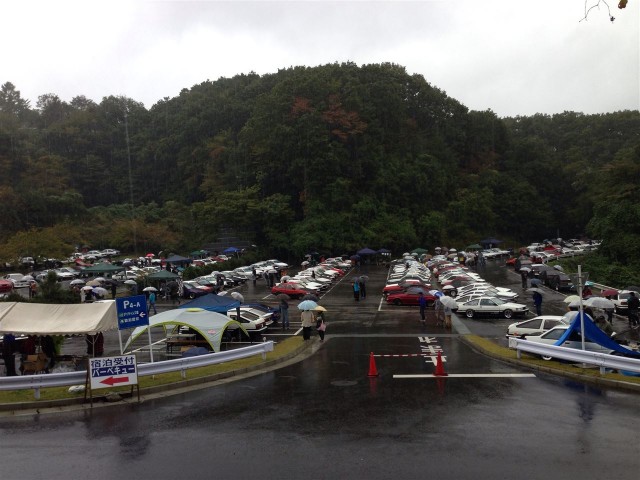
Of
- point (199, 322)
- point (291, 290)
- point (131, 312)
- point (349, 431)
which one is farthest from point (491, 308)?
point (349, 431)

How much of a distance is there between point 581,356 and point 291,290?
24.6 meters

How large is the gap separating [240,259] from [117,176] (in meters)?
45.3

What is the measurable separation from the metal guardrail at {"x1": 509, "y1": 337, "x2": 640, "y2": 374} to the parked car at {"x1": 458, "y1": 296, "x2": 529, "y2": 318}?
36.6ft

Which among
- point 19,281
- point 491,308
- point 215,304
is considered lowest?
point 491,308

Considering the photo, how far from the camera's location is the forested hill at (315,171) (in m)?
67.1

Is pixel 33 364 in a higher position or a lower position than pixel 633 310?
higher

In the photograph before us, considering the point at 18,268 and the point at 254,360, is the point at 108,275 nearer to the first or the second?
the point at 18,268

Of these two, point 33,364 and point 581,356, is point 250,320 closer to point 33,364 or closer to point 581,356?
point 33,364

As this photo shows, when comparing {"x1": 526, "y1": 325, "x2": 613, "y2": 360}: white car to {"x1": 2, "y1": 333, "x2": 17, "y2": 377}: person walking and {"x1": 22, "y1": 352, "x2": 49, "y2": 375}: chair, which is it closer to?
{"x1": 22, "y1": 352, "x2": 49, "y2": 375}: chair

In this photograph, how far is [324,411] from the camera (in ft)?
38.3

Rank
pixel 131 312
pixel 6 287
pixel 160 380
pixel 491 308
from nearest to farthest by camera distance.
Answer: pixel 160 380, pixel 131 312, pixel 491 308, pixel 6 287

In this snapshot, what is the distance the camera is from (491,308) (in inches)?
1096

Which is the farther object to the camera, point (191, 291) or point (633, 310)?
point (191, 291)

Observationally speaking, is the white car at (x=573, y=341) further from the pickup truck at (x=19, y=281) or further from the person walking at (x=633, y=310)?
the pickup truck at (x=19, y=281)
